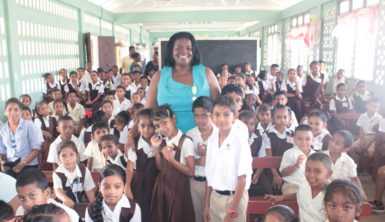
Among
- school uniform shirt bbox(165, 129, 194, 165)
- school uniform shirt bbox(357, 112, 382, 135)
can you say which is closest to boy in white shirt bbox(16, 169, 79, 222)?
school uniform shirt bbox(165, 129, 194, 165)

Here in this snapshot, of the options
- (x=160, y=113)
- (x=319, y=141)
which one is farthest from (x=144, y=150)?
(x=319, y=141)

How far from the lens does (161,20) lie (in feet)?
42.5

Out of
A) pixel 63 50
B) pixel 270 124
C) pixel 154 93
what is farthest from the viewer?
pixel 63 50

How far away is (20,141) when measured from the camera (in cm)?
334

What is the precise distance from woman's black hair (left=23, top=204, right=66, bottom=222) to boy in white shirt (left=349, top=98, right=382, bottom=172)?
3695 mm

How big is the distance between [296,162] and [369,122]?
2.32 metres

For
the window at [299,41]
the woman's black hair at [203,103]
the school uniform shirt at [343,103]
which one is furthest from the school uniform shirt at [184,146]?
the window at [299,41]

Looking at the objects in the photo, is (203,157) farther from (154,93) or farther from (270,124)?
(270,124)

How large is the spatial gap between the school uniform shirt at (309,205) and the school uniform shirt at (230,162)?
458mm

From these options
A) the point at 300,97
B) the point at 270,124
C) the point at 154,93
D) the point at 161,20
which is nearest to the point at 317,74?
the point at 300,97

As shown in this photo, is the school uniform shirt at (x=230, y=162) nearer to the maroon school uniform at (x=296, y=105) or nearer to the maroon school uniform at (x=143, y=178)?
the maroon school uniform at (x=143, y=178)

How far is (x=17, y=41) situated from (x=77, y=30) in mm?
3753

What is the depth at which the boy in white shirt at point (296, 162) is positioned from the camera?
8.62ft

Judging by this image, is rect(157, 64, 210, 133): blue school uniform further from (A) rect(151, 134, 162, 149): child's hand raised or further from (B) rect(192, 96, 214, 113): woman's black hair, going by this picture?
(A) rect(151, 134, 162, 149): child's hand raised
